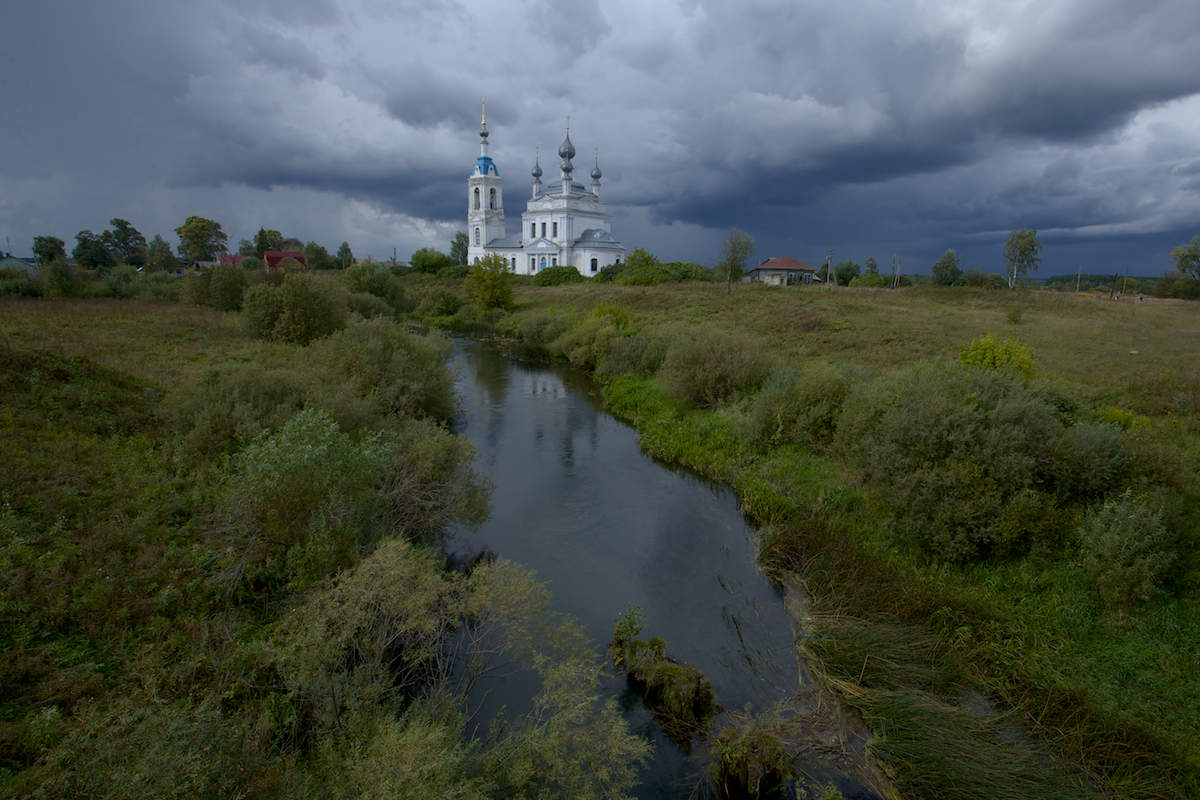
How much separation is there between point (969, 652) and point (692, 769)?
170 inches

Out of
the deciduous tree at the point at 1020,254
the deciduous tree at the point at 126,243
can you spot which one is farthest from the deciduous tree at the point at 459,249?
the deciduous tree at the point at 1020,254

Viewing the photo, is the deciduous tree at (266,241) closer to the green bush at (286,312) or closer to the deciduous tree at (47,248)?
the deciduous tree at (47,248)

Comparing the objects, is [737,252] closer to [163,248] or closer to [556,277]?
[556,277]

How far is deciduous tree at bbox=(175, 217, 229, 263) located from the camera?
6938 cm

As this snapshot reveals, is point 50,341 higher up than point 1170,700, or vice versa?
point 50,341

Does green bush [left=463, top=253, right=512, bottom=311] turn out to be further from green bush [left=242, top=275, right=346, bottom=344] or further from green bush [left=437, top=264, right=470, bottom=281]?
green bush [left=242, top=275, right=346, bottom=344]

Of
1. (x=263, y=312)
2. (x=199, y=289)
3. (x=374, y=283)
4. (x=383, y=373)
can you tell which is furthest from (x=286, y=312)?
(x=374, y=283)

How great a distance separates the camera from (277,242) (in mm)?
82625

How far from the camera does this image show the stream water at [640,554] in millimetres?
7926

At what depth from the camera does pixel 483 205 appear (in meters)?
83.2

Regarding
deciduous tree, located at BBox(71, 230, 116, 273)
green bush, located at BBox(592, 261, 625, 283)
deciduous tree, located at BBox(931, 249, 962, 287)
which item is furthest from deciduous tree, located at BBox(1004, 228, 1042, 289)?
deciduous tree, located at BBox(71, 230, 116, 273)

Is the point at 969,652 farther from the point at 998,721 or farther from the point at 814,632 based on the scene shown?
the point at 814,632

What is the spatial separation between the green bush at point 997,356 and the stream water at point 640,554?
658 cm

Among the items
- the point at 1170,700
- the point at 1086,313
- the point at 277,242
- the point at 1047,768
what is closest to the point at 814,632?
the point at 1047,768
